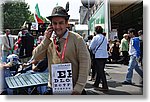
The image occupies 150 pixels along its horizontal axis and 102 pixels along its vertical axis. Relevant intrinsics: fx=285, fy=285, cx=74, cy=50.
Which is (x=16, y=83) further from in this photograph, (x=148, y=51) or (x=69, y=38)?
(x=148, y=51)

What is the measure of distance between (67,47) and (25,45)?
41.2 inches

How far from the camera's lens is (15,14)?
8.35 feet

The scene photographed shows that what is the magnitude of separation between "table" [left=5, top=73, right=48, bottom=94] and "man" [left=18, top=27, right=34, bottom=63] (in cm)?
19

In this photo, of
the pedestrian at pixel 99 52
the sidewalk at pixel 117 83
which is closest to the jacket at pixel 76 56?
the sidewalk at pixel 117 83

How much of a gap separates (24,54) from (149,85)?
3.97ft

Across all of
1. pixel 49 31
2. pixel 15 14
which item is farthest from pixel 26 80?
pixel 49 31

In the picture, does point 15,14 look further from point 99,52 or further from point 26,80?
point 99,52

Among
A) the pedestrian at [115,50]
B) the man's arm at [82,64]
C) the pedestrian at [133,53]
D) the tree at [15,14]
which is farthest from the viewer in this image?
the pedestrian at [115,50]

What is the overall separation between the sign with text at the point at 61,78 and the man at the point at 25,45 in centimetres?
72

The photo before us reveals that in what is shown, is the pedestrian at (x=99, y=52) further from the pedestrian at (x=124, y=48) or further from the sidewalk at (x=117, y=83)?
the pedestrian at (x=124, y=48)

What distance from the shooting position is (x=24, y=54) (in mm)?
2770

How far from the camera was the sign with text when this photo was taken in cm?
201

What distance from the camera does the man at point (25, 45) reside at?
9.04 feet

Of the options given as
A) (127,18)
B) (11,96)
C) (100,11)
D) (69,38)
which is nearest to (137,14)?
(127,18)
